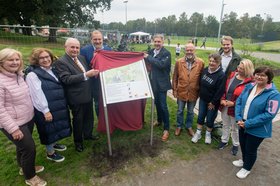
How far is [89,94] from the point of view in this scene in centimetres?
344

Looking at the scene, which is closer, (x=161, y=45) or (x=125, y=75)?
(x=125, y=75)

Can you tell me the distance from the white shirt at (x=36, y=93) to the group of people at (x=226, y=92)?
71.5 inches

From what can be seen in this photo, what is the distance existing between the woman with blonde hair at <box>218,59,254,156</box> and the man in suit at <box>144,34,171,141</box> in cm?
109

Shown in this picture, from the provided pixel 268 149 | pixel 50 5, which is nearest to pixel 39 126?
pixel 268 149

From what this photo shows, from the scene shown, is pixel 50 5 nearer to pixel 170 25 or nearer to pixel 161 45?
pixel 161 45

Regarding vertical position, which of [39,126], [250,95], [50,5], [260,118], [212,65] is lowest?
[39,126]

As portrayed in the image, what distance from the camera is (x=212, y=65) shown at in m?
3.56

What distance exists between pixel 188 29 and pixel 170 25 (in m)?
10.2

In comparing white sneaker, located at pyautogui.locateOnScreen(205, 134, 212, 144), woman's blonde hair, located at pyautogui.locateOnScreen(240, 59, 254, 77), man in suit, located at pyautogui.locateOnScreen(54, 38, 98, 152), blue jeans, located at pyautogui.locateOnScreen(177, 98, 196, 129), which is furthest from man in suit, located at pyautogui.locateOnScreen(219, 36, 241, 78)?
man in suit, located at pyautogui.locateOnScreen(54, 38, 98, 152)

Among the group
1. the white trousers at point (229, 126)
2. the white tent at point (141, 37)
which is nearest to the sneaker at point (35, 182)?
the white trousers at point (229, 126)

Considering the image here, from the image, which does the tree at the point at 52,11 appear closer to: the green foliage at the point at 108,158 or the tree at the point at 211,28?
the green foliage at the point at 108,158

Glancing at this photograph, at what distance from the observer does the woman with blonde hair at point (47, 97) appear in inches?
109

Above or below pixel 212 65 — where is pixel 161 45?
above

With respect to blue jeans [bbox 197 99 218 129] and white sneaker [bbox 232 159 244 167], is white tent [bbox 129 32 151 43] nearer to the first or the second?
blue jeans [bbox 197 99 218 129]
